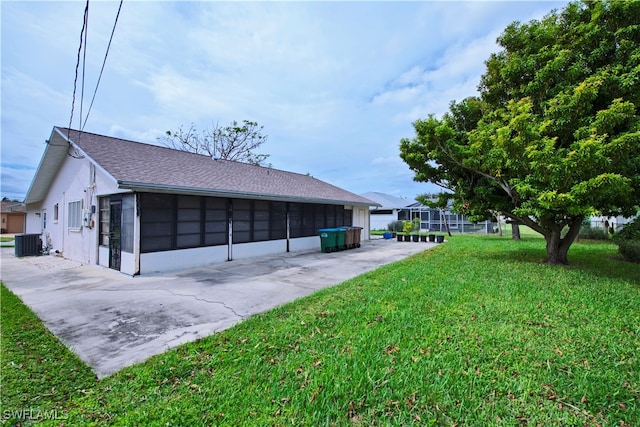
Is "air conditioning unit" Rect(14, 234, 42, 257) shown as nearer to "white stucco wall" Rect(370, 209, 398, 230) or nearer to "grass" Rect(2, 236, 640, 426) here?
"grass" Rect(2, 236, 640, 426)

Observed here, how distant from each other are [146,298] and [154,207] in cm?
318

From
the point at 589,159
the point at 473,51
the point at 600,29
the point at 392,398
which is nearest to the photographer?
the point at 392,398

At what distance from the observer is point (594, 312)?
4.49 meters

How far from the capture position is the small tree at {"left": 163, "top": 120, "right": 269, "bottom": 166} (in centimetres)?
2462

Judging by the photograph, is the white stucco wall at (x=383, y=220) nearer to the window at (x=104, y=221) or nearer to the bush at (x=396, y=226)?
the bush at (x=396, y=226)

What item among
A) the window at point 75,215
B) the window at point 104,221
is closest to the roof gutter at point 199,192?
the window at point 104,221

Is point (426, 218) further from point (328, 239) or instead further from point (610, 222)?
point (328, 239)

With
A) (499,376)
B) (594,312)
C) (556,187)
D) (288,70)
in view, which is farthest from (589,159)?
(288,70)

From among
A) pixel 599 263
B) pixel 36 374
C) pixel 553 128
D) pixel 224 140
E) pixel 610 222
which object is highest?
pixel 224 140

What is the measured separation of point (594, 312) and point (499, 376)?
9.83 feet

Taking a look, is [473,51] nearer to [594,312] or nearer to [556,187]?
[556,187]

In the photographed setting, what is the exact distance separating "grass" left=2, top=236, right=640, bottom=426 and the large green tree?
2572 millimetres

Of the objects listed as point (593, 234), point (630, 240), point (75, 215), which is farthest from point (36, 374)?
point (593, 234)

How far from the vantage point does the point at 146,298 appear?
18.4 feet
